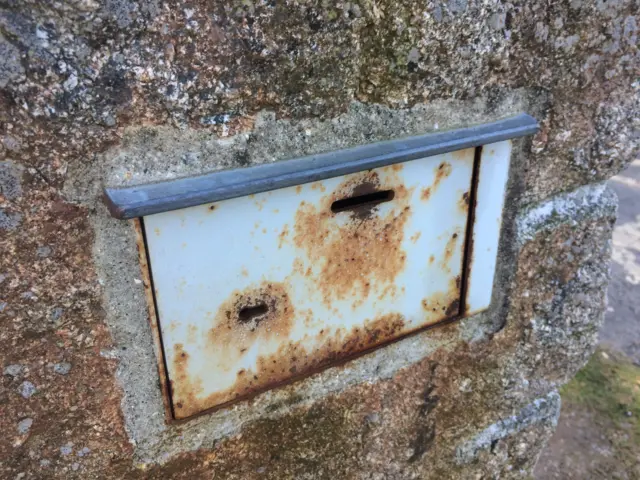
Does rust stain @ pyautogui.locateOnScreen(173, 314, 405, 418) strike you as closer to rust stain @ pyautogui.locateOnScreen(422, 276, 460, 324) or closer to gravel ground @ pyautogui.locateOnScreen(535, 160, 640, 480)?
rust stain @ pyautogui.locateOnScreen(422, 276, 460, 324)

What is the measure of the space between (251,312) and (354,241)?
0.38ft

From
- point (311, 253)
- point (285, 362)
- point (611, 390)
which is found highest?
point (311, 253)

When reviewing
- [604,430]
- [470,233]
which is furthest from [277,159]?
[604,430]

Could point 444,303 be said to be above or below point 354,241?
below

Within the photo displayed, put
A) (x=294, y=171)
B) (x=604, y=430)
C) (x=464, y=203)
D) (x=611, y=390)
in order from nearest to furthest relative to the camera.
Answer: (x=294, y=171)
(x=464, y=203)
(x=604, y=430)
(x=611, y=390)

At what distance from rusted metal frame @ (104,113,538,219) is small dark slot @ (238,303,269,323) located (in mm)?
115

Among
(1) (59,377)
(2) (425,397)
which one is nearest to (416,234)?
(2) (425,397)

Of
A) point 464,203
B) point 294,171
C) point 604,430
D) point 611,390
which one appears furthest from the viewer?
point 611,390

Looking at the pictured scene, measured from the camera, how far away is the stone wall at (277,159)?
37cm

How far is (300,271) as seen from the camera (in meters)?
0.50

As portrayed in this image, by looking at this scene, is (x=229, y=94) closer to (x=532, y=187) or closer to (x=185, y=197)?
(x=185, y=197)

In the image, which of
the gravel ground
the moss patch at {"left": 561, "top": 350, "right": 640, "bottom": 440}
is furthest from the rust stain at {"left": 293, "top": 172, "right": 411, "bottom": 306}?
the moss patch at {"left": 561, "top": 350, "right": 640, "bottom": 440}

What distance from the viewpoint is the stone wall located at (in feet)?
1.22

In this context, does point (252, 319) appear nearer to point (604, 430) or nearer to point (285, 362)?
point (285, 362)
